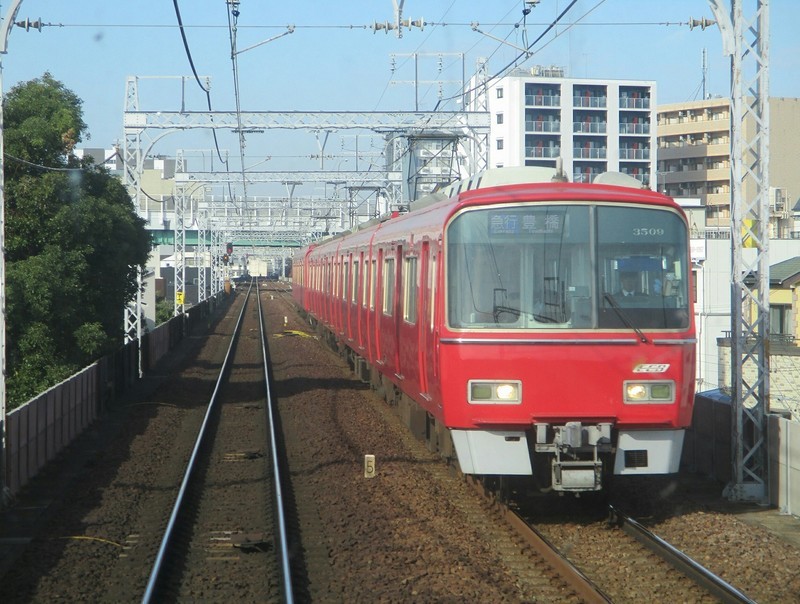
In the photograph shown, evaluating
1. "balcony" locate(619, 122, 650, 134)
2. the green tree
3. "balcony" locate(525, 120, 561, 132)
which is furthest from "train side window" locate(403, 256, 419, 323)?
"balcony" locate(619, 122, 650, 134)

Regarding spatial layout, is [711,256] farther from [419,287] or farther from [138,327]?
[419,287]

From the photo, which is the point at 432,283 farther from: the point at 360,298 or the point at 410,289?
the point at 360,298

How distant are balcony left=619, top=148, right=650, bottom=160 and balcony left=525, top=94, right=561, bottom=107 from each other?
521 centimetres

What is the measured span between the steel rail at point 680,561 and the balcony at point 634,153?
57966 mm

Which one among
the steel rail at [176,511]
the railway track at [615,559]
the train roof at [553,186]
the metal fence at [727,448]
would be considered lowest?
the steel rail at [176,511]

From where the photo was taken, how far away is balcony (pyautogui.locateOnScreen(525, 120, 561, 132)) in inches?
2446

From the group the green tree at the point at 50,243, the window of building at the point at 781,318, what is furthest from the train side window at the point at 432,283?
the window of building at the point at 781,318

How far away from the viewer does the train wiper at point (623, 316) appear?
796 cm

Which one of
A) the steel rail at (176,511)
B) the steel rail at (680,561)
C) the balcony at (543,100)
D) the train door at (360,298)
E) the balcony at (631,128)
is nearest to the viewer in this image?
the steel rail at (680,561)

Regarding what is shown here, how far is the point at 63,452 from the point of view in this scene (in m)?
12.7

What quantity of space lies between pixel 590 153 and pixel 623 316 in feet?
188

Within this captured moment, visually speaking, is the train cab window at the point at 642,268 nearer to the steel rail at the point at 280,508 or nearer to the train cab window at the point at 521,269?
the train cab window at the point at 521,269

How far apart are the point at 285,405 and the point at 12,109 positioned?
6334 mm

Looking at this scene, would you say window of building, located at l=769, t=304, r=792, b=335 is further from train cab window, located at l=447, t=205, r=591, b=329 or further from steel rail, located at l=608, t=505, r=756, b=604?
train cab window, located at l=447, t=205, r=591, b=329
